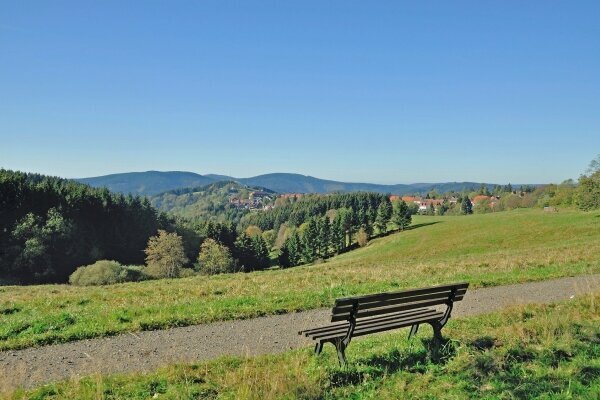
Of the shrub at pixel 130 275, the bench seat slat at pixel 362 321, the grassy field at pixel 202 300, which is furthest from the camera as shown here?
the shrub at pixel 130 275

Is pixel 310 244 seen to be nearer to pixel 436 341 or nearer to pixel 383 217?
→ pixel 383 217

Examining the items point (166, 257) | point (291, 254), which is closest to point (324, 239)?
point (291, 254)

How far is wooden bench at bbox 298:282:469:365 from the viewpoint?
24.4 feet

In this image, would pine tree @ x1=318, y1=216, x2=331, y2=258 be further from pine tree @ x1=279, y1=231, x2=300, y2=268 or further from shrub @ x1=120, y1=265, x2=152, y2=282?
shrub @ x1=120, y1=265, x2=152, y2=282

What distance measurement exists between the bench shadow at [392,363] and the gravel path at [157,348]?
1884 mm

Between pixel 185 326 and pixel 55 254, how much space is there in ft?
278

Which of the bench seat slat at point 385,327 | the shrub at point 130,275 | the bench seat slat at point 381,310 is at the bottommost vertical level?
the shrub at point 130,275

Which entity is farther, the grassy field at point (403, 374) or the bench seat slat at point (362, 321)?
the bench seat slat at point (362, 321)

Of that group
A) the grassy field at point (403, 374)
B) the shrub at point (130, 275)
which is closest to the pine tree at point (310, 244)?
→ the shrub at point (130, 275)

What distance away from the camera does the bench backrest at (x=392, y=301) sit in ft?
24.1

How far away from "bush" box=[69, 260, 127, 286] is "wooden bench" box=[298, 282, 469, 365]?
191ft

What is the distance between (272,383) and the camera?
610cm

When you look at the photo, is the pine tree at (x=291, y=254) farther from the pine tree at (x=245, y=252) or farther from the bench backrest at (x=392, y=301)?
the bench backrest at (x=392, y=301)

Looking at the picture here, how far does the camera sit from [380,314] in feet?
25.9
